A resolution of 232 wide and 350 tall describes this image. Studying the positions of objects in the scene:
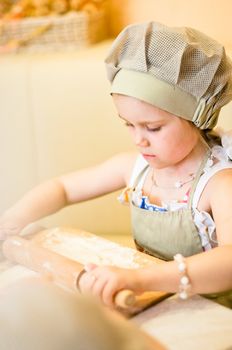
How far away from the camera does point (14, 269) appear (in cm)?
94

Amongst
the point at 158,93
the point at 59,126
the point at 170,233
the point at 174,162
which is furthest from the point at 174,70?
the point at 59,126

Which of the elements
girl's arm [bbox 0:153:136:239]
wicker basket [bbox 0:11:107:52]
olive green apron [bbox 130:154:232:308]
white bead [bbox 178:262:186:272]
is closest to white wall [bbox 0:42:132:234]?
wicker basket [bbox 0:11:107:52]

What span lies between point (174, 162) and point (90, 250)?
21cm

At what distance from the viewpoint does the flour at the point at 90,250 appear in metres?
0.94

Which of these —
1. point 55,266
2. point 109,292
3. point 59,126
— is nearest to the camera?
point 109,292

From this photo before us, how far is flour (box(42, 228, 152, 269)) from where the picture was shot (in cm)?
94

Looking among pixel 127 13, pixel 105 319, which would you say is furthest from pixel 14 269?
pixel 127 13

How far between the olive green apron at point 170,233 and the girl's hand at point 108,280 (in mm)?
208

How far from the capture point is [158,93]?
3.07 ft

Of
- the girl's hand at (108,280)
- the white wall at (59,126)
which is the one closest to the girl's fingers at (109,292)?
the girl's hand at (108,280)

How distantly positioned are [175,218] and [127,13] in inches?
30.9

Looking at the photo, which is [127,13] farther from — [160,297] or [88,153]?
[160,297]

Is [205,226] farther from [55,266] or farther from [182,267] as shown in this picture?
[55,266]

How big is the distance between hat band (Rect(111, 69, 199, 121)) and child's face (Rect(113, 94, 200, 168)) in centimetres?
1
